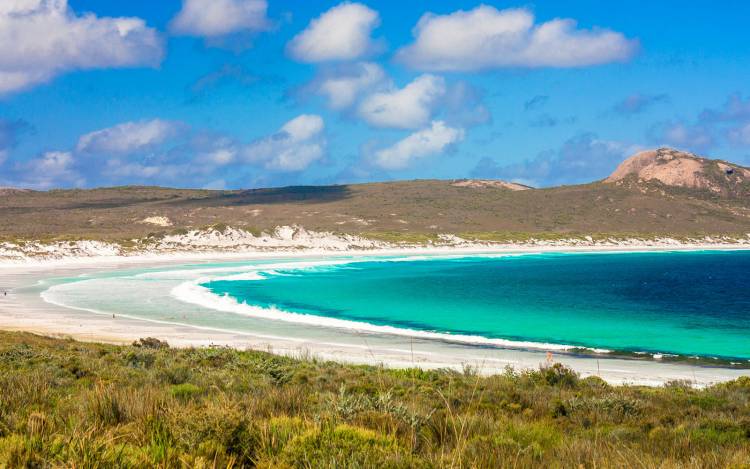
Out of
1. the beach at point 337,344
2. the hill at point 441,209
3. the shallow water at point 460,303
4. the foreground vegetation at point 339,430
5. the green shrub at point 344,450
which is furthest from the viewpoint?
the hill at point 441,209

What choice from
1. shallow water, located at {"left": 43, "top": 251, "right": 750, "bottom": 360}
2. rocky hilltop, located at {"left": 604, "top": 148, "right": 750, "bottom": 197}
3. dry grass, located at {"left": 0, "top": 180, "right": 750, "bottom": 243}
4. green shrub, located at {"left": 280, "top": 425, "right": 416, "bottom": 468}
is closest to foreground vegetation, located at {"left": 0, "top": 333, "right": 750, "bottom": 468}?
green shrub, located at {"left": 280, "top": 425, "right": 416, "bottom": 468}

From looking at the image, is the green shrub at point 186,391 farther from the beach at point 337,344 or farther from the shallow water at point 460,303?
the shallow water at point 460,303

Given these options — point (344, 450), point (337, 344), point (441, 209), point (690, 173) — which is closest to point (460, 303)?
point (337, 344)

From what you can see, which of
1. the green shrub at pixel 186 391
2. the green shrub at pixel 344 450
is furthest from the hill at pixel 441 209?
the green shrub at pixel 344 450

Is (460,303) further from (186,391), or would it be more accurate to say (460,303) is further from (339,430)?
(339,430)

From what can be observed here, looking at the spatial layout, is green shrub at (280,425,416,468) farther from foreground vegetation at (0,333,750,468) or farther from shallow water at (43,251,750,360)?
shallow water at (43,251,750,360)

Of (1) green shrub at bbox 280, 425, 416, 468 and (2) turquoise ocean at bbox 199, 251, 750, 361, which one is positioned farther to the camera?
(2) turquoise ocean at bbox 199, 251, 750, 361

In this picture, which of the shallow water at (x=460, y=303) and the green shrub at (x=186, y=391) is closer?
the green shrub at (x=186, y=391)
